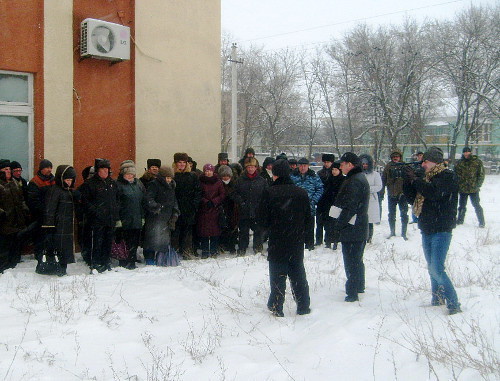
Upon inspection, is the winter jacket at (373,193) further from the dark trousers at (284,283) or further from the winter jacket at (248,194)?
the dark trousers at (284,283)

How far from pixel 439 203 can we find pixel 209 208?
488cm

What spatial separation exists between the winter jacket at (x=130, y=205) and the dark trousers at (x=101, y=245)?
0.36 meters

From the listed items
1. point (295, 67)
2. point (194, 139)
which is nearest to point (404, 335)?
point (194, 139)

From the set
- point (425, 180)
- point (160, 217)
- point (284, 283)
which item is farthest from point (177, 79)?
point (425, 180)

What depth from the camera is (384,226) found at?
13133 millimetres

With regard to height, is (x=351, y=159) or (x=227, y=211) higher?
(x=351, y=159)

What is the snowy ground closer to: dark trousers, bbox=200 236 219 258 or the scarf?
the scarf

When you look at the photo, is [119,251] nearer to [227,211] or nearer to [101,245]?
[101,245]

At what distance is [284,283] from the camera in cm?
606

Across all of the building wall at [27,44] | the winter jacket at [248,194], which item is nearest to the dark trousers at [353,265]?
the winter jacket at [248,194]

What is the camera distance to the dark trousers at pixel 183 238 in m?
9.72

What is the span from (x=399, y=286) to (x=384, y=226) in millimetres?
6072

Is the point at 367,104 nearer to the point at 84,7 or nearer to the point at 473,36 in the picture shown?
the point at 473,36

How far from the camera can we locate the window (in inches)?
358
